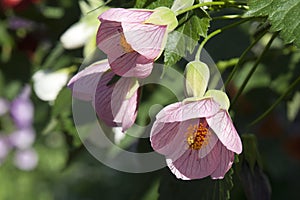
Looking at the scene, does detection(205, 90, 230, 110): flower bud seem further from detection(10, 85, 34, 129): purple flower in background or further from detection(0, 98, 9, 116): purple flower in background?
detection(0, 98, 9, 116): purple flower in background

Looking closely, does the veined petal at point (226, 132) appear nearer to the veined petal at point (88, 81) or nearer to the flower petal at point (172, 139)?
the flower petal at point (172, 139)

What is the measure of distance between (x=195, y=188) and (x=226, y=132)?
8.3 inches

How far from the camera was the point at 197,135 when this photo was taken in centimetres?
80

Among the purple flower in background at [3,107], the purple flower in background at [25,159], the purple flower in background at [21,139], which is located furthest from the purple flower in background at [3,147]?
the purple flower in background at [3,107]

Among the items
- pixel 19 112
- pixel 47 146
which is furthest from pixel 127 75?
pixel 47 146

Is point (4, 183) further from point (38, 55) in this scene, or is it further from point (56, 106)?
point (56, 106)

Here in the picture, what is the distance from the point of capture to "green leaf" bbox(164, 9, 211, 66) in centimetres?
82

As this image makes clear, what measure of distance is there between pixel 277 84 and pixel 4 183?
6.61ft

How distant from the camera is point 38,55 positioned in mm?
1723

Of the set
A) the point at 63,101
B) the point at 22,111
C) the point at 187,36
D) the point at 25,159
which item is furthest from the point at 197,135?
Result: the point at 25,159

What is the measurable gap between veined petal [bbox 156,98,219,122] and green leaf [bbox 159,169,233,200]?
97mm

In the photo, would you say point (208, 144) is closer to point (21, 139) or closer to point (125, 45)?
point (125, 45)

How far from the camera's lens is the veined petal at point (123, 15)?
2.56ft

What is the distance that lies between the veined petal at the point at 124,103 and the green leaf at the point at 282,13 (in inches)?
6.1
